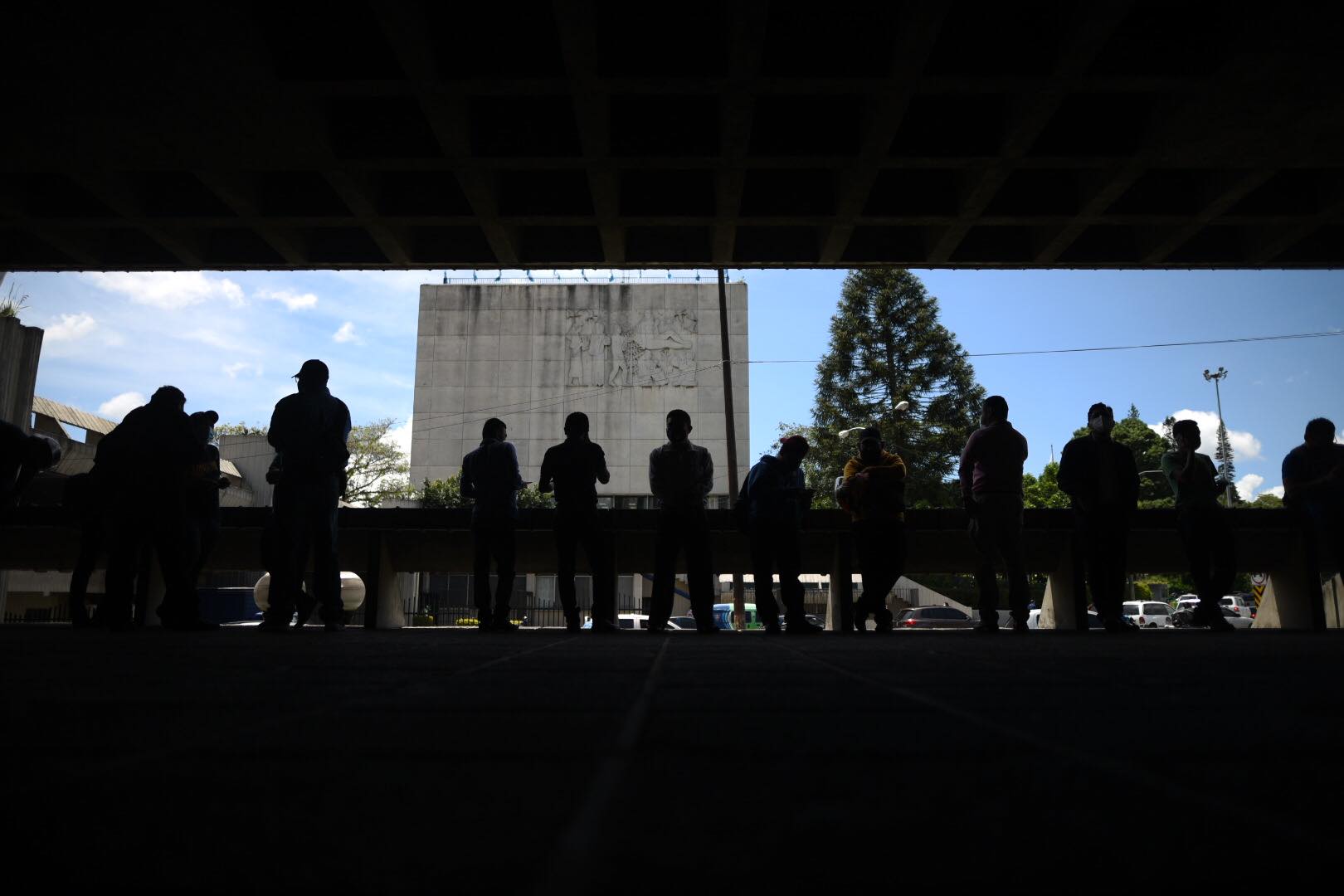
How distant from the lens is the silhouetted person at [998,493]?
6.99 metres

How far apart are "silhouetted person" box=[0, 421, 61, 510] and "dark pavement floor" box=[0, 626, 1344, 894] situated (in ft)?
14.6

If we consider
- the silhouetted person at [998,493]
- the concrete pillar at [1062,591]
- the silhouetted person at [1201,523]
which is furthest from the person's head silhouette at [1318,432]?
the concrete pillar at [1062,591]

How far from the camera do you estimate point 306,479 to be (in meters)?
6.31

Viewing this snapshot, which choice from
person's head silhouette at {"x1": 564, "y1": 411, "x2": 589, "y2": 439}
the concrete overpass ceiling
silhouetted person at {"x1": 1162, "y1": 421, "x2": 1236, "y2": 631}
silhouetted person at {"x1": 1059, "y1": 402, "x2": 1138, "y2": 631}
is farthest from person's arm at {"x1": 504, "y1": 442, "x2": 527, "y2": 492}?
silhouetted person at {"x1": 1162, "y1": 421, "x2": 1236, "y2": 631}

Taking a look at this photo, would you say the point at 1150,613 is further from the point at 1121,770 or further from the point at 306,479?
the point at 1121,770

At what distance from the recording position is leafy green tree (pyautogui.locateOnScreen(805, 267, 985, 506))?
4244cm

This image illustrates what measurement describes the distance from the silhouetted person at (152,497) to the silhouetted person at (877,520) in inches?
193

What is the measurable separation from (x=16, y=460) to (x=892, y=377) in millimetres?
40761

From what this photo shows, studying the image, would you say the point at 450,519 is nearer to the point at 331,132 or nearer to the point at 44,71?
the point at 331,132

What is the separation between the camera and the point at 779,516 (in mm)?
7270

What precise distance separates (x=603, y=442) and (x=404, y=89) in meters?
43.9

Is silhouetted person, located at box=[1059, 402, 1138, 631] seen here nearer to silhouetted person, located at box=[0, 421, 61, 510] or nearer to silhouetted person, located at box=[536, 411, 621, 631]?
silhouetted person, located at box=[536, 411, 621, 631]

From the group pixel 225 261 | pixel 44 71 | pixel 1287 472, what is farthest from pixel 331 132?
pixel 1287 472

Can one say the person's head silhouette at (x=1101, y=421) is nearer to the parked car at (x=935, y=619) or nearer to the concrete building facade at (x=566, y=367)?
the parked car at (x=935, y=619)
